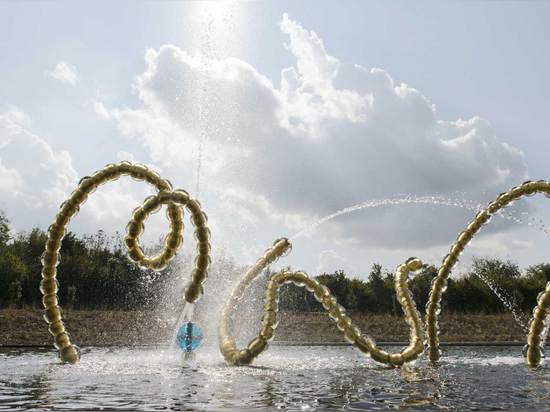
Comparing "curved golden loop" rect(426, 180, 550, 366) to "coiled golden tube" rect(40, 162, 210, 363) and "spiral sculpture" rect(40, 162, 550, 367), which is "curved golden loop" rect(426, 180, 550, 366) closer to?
"spiral sculpture" rect(40, 162, 550, 367)

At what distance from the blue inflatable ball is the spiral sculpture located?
1553 millimetres

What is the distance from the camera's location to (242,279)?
41.4 ft

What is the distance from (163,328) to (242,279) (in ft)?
55.3

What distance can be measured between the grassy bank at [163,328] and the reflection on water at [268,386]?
39.3ft

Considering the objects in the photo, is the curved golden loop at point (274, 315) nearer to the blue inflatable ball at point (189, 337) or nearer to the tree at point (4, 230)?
the blue inflatable ball at point (189, 337)

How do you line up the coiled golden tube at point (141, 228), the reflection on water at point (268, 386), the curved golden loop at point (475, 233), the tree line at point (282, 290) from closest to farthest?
the reflection on water at point (268, 386), the coiled golden tube at point (141, 228), the curved golden loop at point (475, 233), the tree line at point (282, 290)

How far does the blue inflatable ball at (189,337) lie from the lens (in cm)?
1396

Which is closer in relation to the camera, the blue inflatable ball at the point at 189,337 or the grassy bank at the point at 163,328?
the blue inflatable ball at the point at 189,337

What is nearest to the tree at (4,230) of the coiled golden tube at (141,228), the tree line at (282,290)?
the tree line at (282,290)

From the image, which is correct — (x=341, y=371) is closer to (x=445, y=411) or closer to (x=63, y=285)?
(x=445, y=411)

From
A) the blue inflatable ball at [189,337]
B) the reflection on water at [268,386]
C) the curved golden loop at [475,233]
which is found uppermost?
the curved golden loop at [475,233]

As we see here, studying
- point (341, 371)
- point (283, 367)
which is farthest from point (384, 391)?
point (283, 367)

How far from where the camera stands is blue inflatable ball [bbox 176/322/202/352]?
1396 cm

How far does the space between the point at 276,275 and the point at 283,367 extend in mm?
1852
